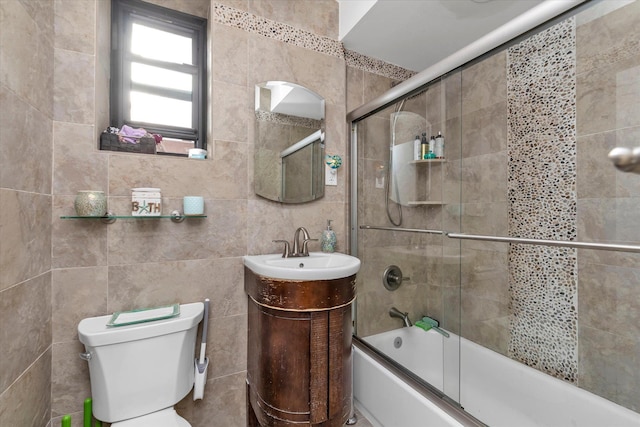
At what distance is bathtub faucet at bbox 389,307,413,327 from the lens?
5.88 feet

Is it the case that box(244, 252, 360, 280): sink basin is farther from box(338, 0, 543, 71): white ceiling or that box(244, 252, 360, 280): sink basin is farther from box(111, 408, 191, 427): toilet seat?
box(338, 0, 543, 71): white ceiling

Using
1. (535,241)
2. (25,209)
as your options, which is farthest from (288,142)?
(535,241)

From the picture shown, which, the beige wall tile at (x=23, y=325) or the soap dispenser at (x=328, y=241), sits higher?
the soap dispenser at (x=328, y=241)

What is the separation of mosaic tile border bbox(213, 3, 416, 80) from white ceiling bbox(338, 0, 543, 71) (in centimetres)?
6

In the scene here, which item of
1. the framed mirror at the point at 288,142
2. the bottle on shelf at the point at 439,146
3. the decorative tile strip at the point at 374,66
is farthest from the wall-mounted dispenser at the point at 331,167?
the decorative tile strip at the point at 374,66

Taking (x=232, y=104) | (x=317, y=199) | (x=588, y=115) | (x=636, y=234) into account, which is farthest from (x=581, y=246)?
(x=232, y=104)

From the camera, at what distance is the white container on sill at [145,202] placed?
4.06 ft

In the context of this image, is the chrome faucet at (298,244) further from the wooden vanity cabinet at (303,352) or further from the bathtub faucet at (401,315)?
the bathtub faucet at (401,315)

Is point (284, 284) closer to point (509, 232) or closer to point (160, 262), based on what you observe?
point (160, 262)

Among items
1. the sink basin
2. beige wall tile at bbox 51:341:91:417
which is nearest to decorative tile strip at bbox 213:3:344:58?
the sink basin

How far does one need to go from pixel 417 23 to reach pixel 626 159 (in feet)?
5.74

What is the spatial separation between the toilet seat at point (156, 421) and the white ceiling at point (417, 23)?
2.17m

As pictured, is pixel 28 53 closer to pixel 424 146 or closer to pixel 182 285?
pixel 182 285

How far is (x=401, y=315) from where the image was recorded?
5.96 ft
